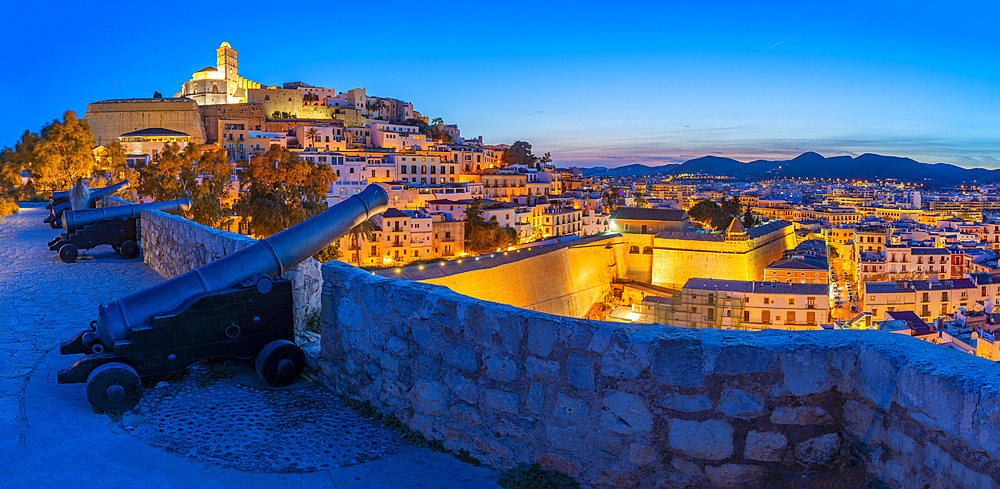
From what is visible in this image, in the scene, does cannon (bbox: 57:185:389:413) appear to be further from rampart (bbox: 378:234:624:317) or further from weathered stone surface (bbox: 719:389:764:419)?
rampart (bbox: 378:234:624:317)

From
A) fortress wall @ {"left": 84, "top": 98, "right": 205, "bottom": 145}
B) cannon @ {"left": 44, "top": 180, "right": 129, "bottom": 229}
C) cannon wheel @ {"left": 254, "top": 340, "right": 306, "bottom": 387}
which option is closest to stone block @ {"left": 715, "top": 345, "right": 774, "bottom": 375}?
cannon wheel @ {"left": 254, "top": 340, "right": 306, "bottom": 387}

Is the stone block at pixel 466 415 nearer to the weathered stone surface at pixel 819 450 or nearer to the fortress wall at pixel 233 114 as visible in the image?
the weathered stone surface at pixel 819 450

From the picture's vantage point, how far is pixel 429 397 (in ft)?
9.52

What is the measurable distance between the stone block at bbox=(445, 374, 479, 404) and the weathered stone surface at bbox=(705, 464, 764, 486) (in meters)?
0.99

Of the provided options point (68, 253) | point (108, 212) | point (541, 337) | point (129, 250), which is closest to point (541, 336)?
point (541, 337)

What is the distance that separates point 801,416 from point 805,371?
0.55ft

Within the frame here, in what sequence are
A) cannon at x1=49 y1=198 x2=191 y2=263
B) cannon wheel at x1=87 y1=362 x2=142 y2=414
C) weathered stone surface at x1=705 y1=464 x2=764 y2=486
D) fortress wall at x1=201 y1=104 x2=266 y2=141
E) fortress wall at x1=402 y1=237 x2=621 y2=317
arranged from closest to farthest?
weathered stone surface at x1=705 y1=464 x2=764 y2=486, cannon wheel at x1=87 y1=362 x2=142 y2=414, cannon at x1=49 y1=198 x2=191 y2=263, fortress wall at x1=402 y1=237 x2=621 y2=317, fortress wall at x1=201 y1=104 x2=266 y2=141

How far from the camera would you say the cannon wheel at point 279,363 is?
141 inches

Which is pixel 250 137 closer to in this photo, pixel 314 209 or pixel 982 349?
pixel 314 209

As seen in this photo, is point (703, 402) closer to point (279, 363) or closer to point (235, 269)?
point (279, 363)

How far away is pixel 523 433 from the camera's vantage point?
8.45ft

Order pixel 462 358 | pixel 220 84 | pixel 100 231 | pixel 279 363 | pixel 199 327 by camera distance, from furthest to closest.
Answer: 1. pixel 220 84
2. pixel 100 231
3. pixel 279 363
4. pixel 199 327
5. pixel 462 358

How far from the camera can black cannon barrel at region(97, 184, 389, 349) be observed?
3314 mm

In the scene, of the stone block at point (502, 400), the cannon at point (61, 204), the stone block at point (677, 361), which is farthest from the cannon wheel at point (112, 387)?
the cannon at point (61, 204)
